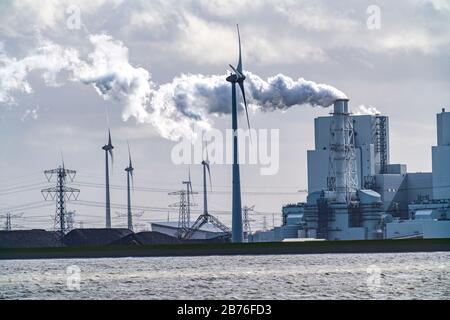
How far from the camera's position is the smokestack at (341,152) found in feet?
500

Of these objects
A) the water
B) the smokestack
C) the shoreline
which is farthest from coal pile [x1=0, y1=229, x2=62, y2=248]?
the water

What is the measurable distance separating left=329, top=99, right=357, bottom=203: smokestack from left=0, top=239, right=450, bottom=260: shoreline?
2467 cm

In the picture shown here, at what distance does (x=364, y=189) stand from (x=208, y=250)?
137 feet

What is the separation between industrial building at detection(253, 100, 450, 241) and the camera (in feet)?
489

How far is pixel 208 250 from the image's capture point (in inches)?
4995

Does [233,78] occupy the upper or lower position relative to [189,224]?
upper

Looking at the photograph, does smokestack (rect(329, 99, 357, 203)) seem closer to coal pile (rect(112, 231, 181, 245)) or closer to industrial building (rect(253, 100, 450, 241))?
industrial building (rect(253, 100, 450, 241))

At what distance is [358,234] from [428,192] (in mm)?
15921

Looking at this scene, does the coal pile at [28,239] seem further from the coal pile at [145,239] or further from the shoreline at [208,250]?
the coal pile at [145,239]

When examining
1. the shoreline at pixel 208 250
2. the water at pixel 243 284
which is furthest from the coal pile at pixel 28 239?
the water at pixel 243 284

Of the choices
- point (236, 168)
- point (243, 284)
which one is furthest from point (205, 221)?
point (243, 284)
